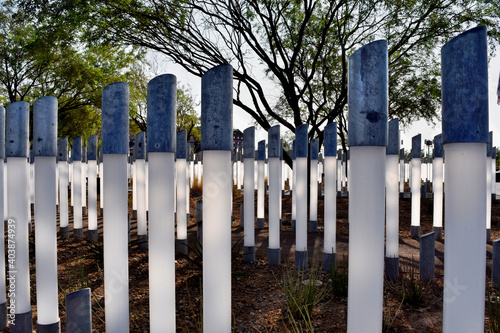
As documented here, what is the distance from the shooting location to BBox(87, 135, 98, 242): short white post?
639 cm

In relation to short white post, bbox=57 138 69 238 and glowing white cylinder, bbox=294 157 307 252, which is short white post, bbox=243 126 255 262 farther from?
short white post, bbox=57 138 69 238

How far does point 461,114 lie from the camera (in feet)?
5.37

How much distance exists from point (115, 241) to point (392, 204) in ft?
9.24

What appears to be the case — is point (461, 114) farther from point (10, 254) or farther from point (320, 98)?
point (320, 98)

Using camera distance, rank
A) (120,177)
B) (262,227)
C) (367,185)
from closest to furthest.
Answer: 1. (367,185)
2. (120,177)
3. (262,227)

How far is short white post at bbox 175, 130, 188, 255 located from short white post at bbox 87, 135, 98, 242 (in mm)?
1477

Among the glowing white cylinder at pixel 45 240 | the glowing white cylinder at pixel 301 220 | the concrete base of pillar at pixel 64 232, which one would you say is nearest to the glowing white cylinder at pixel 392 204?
the glowing white cylinder at pixel 301 220

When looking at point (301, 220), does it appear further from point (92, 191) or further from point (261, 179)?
point (92, 191)

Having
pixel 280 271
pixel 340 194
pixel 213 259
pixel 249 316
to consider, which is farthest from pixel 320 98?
pixel 213 259

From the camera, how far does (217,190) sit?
2004 millimetres

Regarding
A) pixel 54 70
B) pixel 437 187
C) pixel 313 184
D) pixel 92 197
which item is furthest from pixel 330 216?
pixel 54 70

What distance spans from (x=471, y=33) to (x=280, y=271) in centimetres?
349

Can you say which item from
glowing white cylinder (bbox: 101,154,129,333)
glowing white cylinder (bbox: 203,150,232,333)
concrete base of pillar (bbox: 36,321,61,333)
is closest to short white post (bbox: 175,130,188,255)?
concrete base of pillar (bbox: 36,321,61,333)

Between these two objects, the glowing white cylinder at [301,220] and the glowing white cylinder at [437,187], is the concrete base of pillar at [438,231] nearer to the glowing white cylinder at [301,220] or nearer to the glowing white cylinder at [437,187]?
the glowing white cylinder at [437,187]
